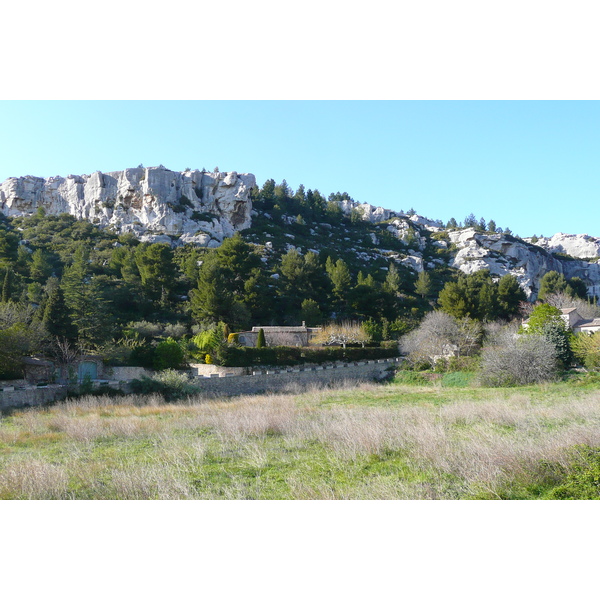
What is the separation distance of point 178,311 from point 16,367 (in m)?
15.3

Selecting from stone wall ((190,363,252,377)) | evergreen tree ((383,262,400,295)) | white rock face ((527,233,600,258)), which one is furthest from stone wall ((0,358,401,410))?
white rock face ((527,233,600,258))

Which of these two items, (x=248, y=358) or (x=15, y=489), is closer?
(x=15, y=489)

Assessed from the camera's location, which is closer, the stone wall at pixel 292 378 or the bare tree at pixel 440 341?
the stone wall at pixel 292 378

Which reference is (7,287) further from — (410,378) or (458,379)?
(458,379)

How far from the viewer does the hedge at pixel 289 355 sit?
21.8 metres

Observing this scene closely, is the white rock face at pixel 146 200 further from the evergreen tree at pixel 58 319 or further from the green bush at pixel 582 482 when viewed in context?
the green bush at pixel 582 482

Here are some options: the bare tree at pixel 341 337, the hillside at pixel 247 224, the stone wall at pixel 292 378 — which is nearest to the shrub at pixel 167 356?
the stone wall at pixel 292 378

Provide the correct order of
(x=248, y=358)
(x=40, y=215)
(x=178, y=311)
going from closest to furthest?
(x=248, y=358) → (x=178, y=311) → (x=40, y=215)

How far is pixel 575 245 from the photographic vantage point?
285 feet

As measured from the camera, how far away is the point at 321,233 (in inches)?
2579

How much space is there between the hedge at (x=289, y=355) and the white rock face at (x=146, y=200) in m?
30.3

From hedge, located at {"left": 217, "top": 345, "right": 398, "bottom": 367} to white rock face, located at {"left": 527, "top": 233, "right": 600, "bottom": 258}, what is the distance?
75518 millimetres
